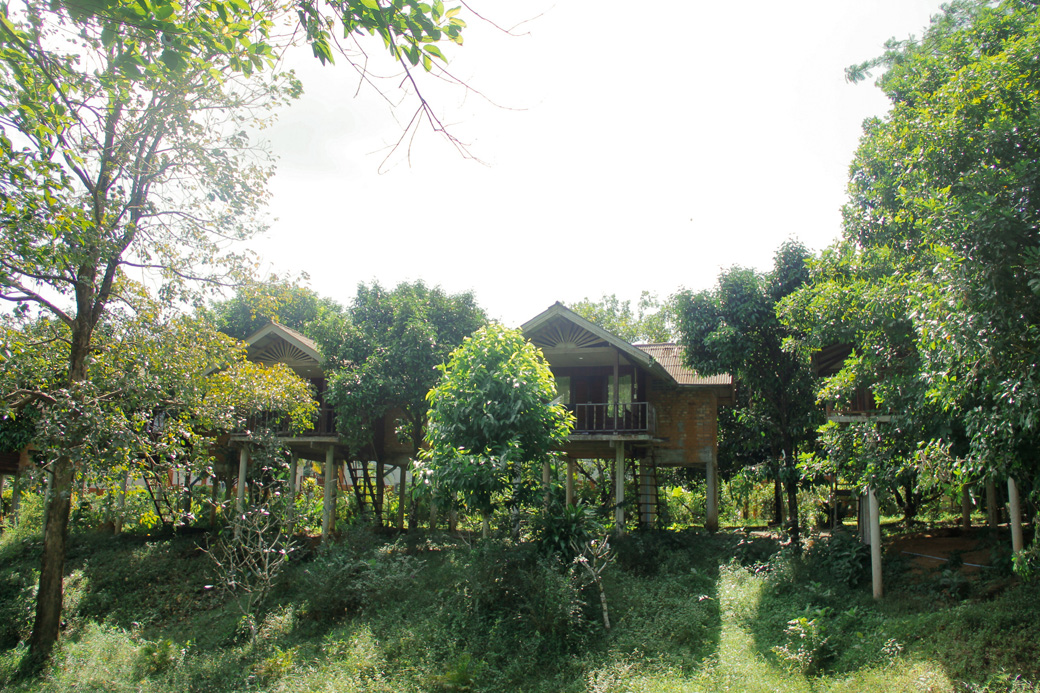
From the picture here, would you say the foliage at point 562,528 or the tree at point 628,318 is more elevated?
the tree at point 628,318

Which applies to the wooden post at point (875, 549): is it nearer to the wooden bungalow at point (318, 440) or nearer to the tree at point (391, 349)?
the tree at point (391, 349)

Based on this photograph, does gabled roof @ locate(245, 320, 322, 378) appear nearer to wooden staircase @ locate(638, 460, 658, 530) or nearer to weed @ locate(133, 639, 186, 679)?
weed @ locate(133, 639, 186, 679)

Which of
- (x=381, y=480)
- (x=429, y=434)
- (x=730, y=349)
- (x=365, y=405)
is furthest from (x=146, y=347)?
(x=730, y=349)

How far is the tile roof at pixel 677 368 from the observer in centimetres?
1972

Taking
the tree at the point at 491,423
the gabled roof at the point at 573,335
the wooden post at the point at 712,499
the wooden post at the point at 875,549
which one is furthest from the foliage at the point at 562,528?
the wooden post at the point at 712,499

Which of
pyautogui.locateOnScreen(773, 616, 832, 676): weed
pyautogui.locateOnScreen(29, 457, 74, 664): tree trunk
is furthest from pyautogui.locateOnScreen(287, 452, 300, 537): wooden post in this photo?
pyautogui.locateOnScreen(773, 616, 832, 676): weed

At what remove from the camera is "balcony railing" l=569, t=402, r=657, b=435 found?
1706cm

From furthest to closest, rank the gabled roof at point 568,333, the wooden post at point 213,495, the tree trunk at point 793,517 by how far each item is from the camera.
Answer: the wooden post at point 213,495
the gabled roof at point 568,333
the tree trunk at point 793,517

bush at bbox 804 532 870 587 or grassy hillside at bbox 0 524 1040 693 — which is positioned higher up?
bush at bbox 804 532 870 587

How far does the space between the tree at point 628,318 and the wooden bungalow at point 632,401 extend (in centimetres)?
1451

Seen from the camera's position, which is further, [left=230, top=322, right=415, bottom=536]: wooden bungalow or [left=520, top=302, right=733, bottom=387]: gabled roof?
[left=230, top=322, right=415, bottom=536]: wooden bungalow

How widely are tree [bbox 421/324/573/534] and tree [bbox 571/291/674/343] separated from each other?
22.3m

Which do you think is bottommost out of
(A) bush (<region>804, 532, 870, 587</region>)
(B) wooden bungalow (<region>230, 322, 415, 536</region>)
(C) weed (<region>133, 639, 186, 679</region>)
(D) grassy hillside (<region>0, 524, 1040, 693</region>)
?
(C) weed (<region>133, 639, 186, 679</region>)

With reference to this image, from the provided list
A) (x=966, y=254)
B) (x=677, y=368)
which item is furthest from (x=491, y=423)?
(x=677, y=368)
